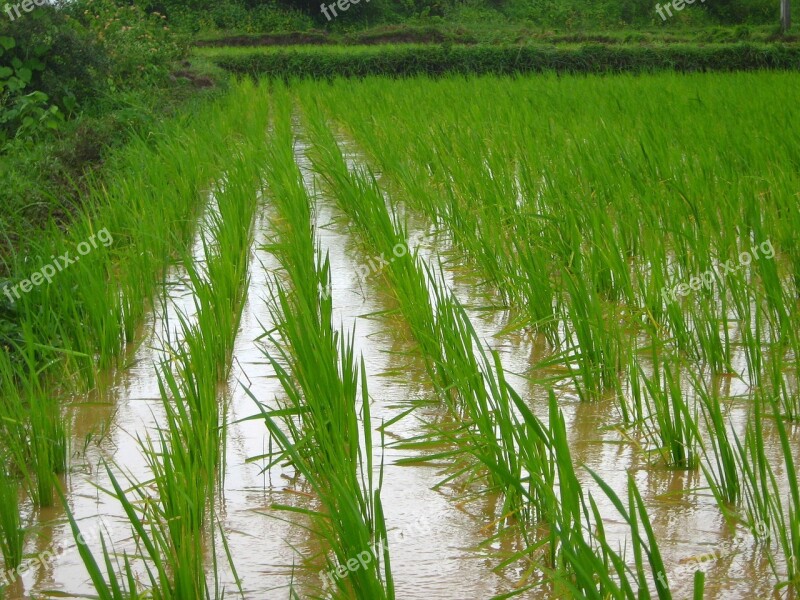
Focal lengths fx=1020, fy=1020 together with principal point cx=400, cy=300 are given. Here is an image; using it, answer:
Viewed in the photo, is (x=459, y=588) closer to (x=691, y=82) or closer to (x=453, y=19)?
(x=691, y=82)

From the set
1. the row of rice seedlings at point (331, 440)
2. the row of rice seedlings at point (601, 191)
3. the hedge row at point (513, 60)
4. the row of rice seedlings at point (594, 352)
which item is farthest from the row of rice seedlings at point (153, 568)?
the hedge row at point (513, 60)

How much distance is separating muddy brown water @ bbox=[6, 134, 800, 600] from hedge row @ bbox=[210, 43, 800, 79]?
1335 cm

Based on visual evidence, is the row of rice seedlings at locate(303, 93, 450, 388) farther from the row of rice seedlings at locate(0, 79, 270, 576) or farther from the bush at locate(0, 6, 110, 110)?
the bush at locate(0, 6, 110, 110)

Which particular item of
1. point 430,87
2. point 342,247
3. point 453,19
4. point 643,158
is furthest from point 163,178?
point 453,19

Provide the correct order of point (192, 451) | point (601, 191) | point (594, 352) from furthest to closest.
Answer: point (601, 191)
point (594, 352)
point (192, 451)

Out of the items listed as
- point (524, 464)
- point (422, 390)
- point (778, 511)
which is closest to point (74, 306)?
point (422, 390)

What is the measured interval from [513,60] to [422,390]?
1451cm

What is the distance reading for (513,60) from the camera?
16.8 meters

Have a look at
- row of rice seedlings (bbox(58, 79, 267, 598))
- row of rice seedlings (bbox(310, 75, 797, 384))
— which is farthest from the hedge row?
row of rice seedlings (bbox(58, 79, 267, 598))

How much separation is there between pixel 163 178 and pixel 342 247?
3.70 ft

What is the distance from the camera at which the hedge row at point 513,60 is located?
16391 millimetres

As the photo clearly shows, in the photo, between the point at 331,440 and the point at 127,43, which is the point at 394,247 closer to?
the point at 331,440

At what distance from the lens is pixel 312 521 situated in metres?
2.16

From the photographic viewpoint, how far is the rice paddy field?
6.23 ft
